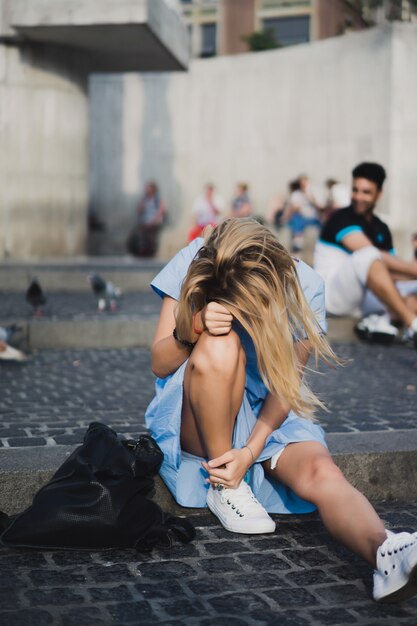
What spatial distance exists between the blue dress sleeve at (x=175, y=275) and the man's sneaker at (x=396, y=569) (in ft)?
4.01

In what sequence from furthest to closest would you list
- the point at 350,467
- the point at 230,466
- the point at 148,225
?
1. the point at 148,225
2. the point at 350,467
3. the point at 230,466

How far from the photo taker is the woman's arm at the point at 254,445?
319 centimetres

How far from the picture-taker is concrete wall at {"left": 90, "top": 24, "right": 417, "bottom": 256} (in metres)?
17.7

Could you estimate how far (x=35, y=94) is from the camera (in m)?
15.1

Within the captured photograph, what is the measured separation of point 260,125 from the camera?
2142cm

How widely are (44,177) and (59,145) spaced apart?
58 centimetres

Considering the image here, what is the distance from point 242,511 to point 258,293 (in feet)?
2.46

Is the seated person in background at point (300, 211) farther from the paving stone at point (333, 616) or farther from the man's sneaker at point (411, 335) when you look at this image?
the paving stone at point (333, 616)

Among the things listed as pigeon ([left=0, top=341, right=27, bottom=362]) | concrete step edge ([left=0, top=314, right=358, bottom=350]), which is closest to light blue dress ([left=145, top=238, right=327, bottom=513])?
pigeon ([left=0, top=341, right=27, bottom=362])

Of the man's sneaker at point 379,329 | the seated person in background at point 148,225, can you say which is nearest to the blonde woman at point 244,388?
the man's sneaker at point 379,329

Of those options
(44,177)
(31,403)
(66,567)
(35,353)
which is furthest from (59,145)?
(66,567)

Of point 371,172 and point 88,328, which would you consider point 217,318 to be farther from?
point 88,328

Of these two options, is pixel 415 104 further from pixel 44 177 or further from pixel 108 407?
pixel 108 407

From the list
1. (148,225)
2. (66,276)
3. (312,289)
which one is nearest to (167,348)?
(312,289)
